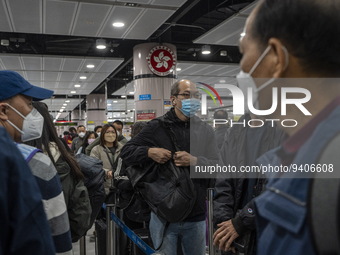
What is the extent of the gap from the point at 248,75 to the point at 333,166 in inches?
16.1

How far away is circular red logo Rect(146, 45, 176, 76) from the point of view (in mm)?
9164

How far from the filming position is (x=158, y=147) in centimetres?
291

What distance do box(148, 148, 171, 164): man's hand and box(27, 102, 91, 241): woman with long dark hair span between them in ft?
1.87

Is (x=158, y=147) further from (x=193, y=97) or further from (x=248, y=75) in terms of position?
(x=248, y=75)

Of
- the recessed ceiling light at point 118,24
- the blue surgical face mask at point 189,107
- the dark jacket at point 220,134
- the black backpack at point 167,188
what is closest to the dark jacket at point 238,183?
the black backpack at point 167,188

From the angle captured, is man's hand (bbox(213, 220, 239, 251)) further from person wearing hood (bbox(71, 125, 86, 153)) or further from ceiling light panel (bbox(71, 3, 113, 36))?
person wearing hood (bbox(71, 125, 86, 153))

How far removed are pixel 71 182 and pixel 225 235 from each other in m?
1.10

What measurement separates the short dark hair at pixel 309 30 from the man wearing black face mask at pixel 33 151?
3.73 ft

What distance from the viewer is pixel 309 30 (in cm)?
83

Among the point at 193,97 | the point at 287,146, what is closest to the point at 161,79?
the point at 193,97

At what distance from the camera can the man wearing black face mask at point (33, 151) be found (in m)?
1.59

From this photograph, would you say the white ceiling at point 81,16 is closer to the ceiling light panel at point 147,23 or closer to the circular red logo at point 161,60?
the ceiling light panel at point 147,23

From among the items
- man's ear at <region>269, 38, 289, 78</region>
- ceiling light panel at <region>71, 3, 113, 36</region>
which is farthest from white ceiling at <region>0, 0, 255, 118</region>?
man's ear at <region>269, 38, 289, 78</region>

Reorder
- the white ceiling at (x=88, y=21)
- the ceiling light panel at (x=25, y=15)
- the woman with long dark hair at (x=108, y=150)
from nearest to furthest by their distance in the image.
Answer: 1. the woman with long dark hair at (x=108, y=150)
2. the ceiling light panel at (x=25, y=15)
3. the white ceiling at (x=88, y=21)
